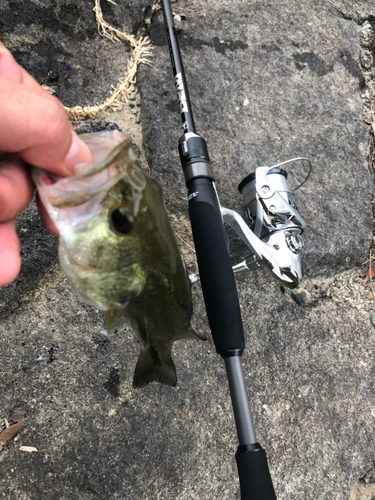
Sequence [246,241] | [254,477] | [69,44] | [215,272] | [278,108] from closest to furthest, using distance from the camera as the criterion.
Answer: [254,477] → [215,272] → [246,241] → [69,44] → [278,108]

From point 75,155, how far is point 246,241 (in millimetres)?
1081

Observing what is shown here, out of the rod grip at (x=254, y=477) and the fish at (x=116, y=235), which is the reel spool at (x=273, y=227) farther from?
the rod grip at (x=254, y=477)

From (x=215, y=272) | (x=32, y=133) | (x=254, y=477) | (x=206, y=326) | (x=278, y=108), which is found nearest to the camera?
(x=32, y=133)

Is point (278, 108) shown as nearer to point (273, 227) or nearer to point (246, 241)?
point (273, 227)

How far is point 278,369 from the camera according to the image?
89.6 inches

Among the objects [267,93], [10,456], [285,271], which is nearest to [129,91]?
[267,93]

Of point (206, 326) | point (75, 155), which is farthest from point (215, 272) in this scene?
point (75, 155)

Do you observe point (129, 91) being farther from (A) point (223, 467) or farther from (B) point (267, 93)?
(A) point (223, 467)

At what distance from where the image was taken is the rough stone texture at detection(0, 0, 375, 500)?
1952mm

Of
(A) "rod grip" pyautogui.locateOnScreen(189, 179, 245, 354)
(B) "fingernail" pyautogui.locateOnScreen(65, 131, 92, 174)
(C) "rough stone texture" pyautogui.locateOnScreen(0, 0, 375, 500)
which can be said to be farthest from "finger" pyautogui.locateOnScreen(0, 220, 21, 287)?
(A) "rod grip" pyautogui.locateOnScreen(189, 179, 245, 354)

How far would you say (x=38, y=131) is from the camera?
3.91 ft

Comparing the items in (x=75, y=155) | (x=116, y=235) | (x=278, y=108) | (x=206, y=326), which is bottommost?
(x=206, y=326)

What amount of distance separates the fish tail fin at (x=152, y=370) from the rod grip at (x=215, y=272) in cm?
27

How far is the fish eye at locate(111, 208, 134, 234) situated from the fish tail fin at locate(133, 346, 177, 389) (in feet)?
2.22
